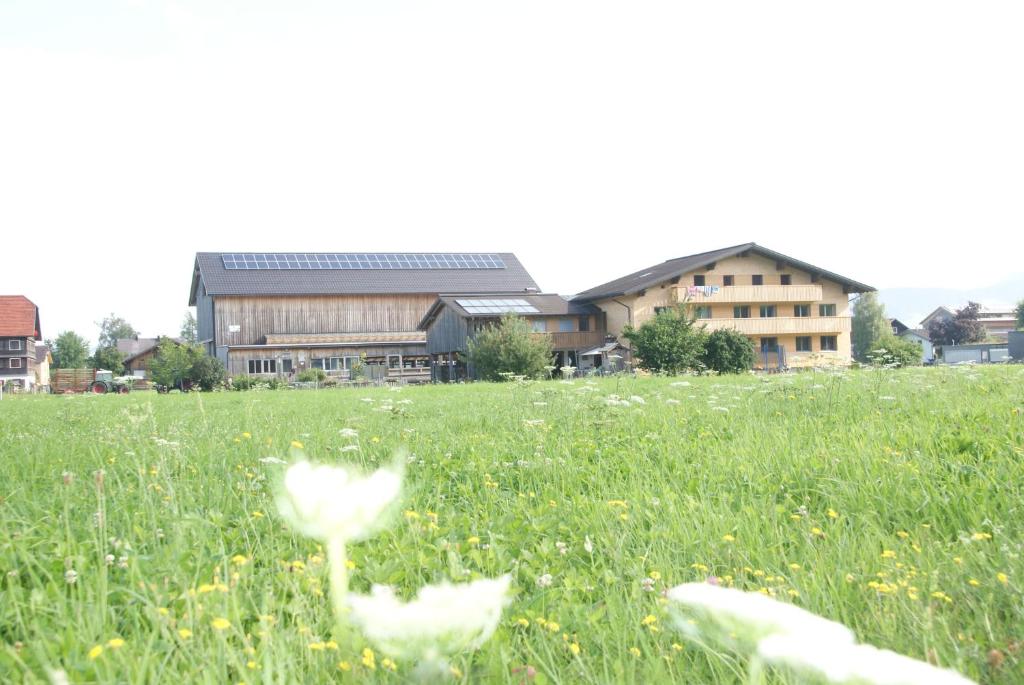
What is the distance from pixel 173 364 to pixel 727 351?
2741 cm

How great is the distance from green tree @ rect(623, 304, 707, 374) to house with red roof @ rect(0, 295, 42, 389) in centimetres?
5325

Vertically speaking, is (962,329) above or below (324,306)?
below

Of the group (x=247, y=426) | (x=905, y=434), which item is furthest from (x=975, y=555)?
(x=247, y=426)

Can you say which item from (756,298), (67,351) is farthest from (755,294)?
(67,351)

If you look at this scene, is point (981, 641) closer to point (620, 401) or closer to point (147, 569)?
point (147, 569)

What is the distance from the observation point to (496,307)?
5034 centimetres

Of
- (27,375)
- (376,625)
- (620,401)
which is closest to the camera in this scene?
(376,625)

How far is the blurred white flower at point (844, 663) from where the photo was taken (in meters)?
0.65

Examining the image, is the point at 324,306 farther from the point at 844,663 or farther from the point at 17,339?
the point at 844,663

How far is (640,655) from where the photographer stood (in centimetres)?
266

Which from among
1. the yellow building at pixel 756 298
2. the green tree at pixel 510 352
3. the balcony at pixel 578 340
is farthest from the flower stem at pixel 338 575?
the balcony at pixel 578 340

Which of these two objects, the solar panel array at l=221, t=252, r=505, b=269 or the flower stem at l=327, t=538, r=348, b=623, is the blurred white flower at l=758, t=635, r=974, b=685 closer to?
the flower stem at l=327, t=538, r=348, b=623

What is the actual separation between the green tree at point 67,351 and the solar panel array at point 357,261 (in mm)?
41033

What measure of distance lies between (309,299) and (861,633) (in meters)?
59.7
